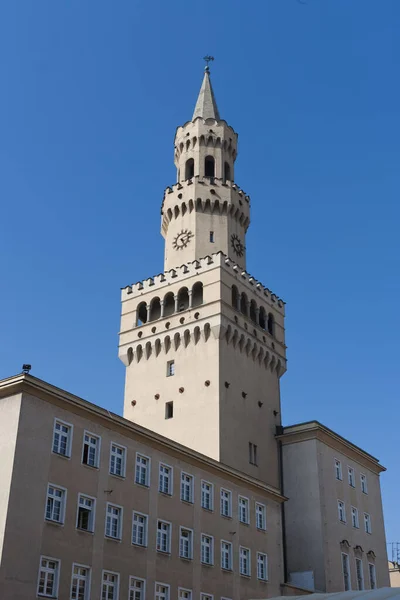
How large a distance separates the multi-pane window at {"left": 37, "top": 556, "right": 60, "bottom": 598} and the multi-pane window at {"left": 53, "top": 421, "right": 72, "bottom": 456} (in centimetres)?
566

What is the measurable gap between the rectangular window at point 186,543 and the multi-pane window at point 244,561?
530 cm

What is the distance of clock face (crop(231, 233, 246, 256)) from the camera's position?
249 ft

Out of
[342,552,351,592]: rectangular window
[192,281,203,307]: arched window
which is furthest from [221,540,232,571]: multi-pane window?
[192,281,203,307]: arched window

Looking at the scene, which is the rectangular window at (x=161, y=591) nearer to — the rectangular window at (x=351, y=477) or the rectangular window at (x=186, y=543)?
the rectangular window at (x=186, y=543)

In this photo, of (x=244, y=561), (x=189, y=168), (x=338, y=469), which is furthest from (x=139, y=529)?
(x=189, y=168)

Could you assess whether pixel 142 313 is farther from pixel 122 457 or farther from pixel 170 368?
pixel 122 457

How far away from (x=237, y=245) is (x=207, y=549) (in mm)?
35291

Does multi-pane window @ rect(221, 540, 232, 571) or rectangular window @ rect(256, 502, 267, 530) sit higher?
rectangular window @ rect(256, 502, 267, 530)

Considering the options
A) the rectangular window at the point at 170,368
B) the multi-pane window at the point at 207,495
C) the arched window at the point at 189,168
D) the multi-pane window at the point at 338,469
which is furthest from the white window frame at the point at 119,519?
the arched window at the point at 189,168

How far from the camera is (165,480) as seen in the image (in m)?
47.6

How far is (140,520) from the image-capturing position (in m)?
44.5

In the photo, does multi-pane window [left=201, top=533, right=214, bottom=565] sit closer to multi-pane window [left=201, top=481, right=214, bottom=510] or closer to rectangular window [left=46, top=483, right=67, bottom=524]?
multi-pane window [left=201, top=481, right=214, bottom=510]

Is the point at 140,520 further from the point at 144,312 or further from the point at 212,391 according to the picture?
the point at 144,312

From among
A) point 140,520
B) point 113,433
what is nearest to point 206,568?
point 140,520
